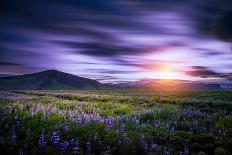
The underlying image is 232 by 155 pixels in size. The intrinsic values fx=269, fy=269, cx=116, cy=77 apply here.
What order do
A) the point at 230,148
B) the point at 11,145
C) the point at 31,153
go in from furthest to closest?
the point at 230,148 → the point at 11,145 → the point at 31,153

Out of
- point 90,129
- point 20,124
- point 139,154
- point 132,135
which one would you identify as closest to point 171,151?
point 139,154

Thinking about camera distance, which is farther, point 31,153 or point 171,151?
point 171,151

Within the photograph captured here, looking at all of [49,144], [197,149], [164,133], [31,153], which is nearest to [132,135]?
[164,133]

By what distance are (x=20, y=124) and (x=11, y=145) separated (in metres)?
2.76

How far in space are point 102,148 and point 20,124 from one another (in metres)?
4.33

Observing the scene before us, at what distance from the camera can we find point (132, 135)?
10.0m

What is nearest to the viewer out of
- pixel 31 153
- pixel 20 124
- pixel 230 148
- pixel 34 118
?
pixel 31 153

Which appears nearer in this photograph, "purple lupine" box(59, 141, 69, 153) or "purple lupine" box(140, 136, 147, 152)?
"purple lupine" box(59, 141, 69, 153)

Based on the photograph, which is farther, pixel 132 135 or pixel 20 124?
pixel 20 124

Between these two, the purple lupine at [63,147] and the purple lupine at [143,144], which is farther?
the purple lupine at [143,144]

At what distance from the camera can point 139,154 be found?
8352mm

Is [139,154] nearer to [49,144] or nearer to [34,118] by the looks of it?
[49,144]

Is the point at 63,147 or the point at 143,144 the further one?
the point at 143,144

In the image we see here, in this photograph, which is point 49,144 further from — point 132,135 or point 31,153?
point 132,135
